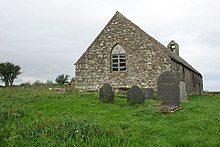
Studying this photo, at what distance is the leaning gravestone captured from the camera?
496 inches

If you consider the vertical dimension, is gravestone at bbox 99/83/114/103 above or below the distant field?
above

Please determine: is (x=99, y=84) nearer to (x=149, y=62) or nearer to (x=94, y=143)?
(x=149, y=62)

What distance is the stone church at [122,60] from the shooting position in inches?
766

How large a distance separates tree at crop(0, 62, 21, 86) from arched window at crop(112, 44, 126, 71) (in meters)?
15.7

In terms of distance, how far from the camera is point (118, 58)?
2080cm

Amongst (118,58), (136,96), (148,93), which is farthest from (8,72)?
(136,96)

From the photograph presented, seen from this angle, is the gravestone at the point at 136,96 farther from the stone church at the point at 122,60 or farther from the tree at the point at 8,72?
the tree at the point at 8,72

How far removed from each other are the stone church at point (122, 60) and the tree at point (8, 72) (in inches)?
526

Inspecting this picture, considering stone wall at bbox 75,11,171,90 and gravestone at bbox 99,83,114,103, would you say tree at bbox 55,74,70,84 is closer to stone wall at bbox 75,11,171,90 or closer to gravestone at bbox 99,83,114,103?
stone wall at bbox 75,11,171,90

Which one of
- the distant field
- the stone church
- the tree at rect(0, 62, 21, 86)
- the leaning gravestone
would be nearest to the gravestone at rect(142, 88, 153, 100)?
the stone church

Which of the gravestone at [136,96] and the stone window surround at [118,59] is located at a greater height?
the stone window surround at [118,59]

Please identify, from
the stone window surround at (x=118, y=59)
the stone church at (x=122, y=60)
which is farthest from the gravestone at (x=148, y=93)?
the stone window surround at (x=118, y=59)

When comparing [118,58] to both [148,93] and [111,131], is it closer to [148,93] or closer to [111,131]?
[148,93]

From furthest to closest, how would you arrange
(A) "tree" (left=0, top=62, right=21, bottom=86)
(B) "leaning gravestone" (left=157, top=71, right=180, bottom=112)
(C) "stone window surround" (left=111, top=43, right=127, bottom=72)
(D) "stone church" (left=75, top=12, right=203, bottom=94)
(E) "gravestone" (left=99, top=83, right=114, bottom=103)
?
(A) "tree" (left=0, top=62, right=21, bottom=86), (C) "stone window surround" (left=111, top=43, right=127, bottom=72), (D) "stone church" (left=75, top=12, right=203, bottom=94), (E) "gravestone" (left=99, top=83, right=114, bottom=103), (B) "leaning gravestone" (left=157, top=71, right=180, bottom=112)
